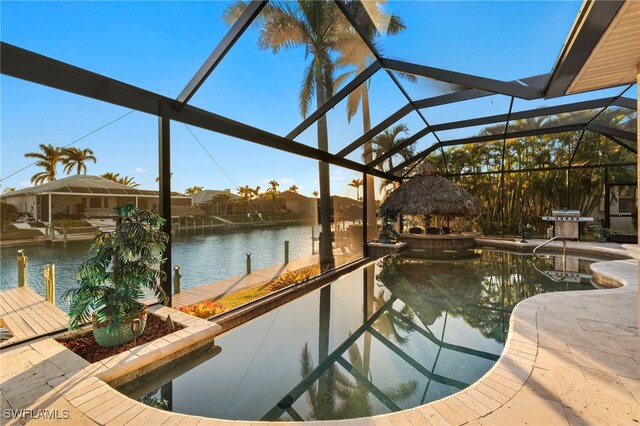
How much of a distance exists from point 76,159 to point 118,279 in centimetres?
174

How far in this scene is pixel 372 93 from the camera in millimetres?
6820

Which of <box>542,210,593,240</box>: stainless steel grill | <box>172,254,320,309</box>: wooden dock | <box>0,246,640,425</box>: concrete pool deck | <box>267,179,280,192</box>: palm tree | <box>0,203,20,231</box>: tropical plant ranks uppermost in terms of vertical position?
<box>267,179,280,192</box>: palm tree

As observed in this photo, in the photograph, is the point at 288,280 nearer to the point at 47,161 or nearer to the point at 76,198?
the point at 76,198

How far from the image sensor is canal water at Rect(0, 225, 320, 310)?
342cm

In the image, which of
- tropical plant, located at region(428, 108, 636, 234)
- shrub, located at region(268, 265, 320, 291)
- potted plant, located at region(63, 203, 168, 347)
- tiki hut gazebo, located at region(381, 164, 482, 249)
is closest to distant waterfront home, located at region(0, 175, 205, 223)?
potted plant, located at region(63, 203, 168, 347)

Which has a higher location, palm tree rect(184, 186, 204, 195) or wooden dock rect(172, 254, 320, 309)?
palm tree rect(184, 186, 204, 195)

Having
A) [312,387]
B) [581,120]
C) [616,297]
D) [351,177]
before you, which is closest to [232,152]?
[351,177]

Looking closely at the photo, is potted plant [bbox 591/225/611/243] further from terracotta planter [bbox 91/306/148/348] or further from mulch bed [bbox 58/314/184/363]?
terracotta planter [bbox 91/306/148/348]

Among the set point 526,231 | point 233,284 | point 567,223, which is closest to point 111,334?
point 233,284

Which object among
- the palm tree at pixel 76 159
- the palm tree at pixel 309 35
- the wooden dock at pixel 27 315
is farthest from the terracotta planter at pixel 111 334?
the palm tree at pixel 309 35

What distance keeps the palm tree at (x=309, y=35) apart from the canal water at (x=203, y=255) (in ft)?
12.0

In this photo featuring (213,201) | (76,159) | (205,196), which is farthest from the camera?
(213,201)

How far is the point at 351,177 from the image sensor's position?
32.5 feet

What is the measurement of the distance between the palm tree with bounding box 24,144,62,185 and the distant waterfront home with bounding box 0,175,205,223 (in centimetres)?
9
